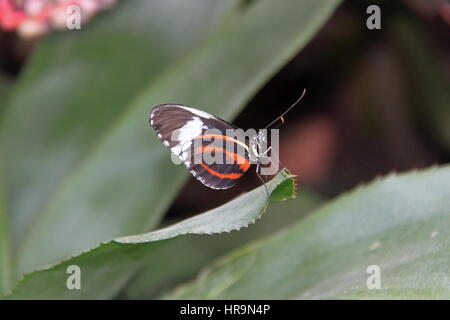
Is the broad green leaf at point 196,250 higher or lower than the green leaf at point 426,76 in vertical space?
lower

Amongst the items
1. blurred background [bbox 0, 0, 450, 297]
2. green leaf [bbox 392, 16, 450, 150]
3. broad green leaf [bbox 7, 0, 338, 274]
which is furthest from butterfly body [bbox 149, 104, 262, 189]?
green leaf [bbox 392, 16, 450, 150]

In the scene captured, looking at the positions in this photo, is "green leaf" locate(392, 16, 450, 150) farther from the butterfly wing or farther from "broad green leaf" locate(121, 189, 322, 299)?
the butterfly wing

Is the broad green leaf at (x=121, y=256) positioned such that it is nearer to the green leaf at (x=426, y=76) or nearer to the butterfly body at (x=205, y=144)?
the butterfly body at (x=205, y=144)

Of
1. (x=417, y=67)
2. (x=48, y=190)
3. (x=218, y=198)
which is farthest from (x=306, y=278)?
(x=417, y=67)

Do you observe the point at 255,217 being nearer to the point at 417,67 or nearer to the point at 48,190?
the point at 48,190

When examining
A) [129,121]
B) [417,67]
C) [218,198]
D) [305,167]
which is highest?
[417,67]

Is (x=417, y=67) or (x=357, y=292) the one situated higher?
(x=417, y=67)

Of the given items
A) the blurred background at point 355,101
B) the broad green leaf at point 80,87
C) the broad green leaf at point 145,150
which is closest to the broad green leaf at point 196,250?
the broad green leaf at point 145,150
